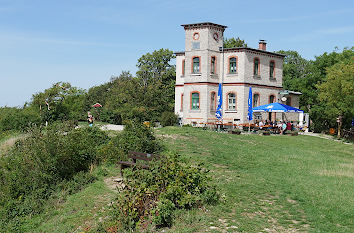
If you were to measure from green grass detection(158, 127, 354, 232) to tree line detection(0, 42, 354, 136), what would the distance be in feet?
39.5

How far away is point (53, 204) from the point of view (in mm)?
11031

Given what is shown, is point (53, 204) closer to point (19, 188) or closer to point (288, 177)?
point (19, 188)

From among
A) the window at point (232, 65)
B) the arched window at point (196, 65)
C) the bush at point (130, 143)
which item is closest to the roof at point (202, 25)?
the arched window at point (196, 65)

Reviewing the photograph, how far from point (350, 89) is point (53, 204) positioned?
78.7ft

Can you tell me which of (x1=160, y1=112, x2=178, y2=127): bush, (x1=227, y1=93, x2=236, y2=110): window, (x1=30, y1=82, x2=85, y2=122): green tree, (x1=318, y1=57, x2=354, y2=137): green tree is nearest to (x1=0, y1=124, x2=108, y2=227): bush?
(x1=30, y1=82, x2=85, y2=122): green tree

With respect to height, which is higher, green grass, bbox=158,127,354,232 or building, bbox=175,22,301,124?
building, bbox=175,22,301,124

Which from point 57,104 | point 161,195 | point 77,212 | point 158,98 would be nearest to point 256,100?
point 158,98

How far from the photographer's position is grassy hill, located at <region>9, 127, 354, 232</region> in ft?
25.4

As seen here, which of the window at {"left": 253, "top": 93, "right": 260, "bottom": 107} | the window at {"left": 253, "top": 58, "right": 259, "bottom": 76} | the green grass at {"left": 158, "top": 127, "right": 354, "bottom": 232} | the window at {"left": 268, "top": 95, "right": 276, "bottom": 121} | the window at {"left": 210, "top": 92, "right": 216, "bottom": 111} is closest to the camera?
the green grass at {"left": 158, "top": 127, "right": 354, "bottom": 232}

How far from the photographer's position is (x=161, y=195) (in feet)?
26.9

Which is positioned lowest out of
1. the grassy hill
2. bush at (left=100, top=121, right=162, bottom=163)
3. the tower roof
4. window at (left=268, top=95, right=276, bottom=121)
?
the grassy hill

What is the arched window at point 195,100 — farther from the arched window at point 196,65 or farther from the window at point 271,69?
the window at point 271,69

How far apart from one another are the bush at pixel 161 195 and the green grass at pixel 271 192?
12.9 inches

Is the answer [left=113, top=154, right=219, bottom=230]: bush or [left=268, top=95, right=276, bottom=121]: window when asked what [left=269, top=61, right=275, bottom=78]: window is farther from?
[left=113, top=154, right=219, bottom=230]: bush
